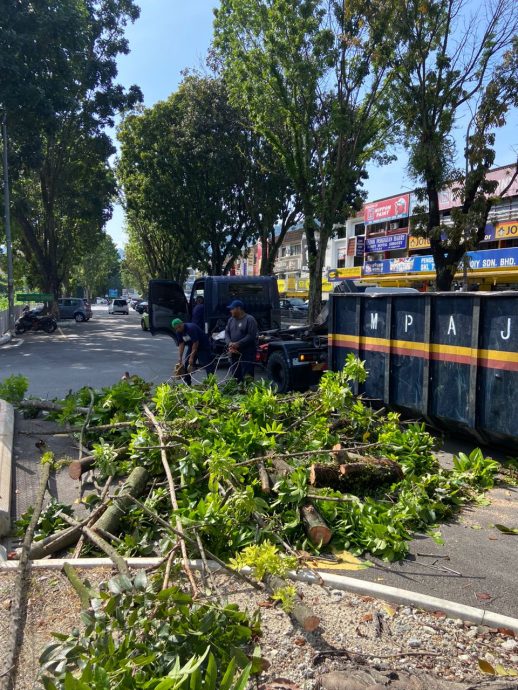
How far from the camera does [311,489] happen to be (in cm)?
450

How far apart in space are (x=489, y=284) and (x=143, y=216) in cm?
2032

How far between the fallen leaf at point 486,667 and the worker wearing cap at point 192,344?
6.96 metres

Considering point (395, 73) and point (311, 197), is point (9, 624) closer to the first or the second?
point (395, 73)

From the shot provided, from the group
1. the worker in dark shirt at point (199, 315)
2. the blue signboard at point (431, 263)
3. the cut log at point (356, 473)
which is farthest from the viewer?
the blue signboard at point (431, 263)

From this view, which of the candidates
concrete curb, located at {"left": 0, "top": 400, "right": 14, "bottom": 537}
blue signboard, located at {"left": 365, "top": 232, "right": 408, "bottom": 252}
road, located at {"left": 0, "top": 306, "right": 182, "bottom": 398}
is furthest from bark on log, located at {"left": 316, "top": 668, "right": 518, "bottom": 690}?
blue signboard, located at {"left": 365, "top": 232, "right": 408, "bottom": 252}

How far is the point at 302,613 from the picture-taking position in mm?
2996

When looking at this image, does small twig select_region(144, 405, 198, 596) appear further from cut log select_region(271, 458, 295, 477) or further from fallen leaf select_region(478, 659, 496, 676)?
fallen leaf select_region(478, 659, 496, 676)

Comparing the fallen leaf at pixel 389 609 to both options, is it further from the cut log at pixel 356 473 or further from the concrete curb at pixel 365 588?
the cut log at pixel 356 473

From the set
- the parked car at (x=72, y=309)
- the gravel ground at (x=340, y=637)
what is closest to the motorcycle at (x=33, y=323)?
the parked car at (x=72, y=309)

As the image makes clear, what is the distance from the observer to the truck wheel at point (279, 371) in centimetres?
970

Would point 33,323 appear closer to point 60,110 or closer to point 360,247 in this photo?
point 60,110

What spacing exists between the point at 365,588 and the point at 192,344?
665 centimetres

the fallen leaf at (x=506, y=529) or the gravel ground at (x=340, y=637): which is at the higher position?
the gravel ground at (x=340, y=637)

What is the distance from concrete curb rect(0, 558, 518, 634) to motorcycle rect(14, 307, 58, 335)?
26.1 m
